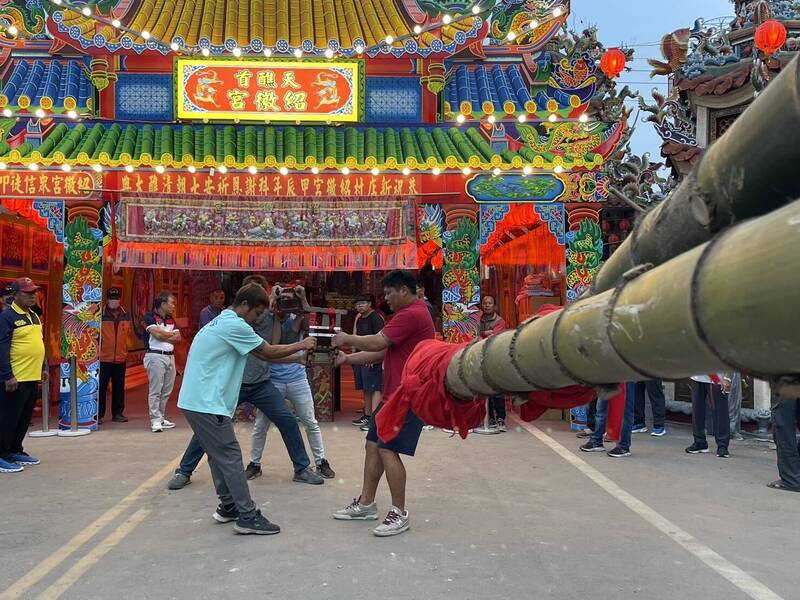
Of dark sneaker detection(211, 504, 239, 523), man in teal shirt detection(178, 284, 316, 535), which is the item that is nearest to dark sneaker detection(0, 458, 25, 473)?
dark sneaker detection(211, 504, 239, 523)

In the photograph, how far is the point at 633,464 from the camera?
691 centimetres

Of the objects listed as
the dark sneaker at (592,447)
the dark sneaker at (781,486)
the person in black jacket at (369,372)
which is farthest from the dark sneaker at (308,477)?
the dark sneaker at (781,486)

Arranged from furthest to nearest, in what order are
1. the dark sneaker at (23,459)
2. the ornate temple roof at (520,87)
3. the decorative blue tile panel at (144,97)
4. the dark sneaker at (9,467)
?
1. the decorative blue tile panel at (144,97)
2. the ornate temple roof at (520,87)
3. the dark sneaker at (23,459)
4. the dark sneaker at (9,467)

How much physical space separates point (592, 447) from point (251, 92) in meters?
6.55

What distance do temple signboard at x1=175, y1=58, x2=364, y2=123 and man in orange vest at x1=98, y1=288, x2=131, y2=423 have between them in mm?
2916

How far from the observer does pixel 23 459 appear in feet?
22.2

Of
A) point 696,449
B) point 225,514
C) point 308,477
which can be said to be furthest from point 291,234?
point 696,449

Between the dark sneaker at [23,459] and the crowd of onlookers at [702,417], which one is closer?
the dark sneaker at [23,459]

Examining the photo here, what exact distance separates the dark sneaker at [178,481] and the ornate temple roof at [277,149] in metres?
4.37

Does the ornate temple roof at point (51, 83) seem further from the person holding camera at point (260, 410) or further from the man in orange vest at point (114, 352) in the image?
the person holding camera at point (260, 410)

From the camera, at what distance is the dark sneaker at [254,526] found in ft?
14.9

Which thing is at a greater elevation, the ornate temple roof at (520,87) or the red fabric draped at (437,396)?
the ornate temple roof at (520,87)

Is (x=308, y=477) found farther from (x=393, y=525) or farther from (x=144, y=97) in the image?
(x=144, y=97)

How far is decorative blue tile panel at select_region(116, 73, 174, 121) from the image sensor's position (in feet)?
33.3
